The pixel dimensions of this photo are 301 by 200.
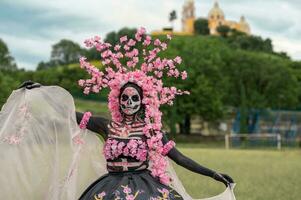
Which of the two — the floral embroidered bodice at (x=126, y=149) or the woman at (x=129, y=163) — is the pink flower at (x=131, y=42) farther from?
the floral embroidered bodice at (x=126, y=149)

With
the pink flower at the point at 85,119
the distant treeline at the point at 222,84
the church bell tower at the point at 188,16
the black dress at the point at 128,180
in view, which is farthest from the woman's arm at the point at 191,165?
the church bell tower at the point at 188,16

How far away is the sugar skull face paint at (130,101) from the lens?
4.83 meters

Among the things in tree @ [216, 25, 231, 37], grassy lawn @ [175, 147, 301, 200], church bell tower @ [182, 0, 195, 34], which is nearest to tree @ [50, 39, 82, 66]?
tree @ [216, 25, 231, 37]

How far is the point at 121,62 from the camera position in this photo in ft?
17.1

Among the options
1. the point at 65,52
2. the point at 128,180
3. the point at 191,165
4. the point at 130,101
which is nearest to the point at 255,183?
the point at 191,165

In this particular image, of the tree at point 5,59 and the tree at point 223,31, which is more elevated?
the tree at point 223,31

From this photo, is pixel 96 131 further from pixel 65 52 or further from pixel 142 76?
pixel 65 52

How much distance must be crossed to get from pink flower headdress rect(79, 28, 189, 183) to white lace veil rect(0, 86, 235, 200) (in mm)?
350

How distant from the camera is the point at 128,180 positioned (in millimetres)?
4637

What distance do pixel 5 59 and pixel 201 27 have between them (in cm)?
6516

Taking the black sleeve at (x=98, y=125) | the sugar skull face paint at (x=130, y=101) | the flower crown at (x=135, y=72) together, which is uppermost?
the flower crown at (x=135, y=72)

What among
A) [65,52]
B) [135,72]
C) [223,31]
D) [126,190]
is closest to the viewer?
[126,190]

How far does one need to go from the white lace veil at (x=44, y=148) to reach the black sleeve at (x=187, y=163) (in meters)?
0.33

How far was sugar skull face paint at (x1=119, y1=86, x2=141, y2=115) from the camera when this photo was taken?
483 centimetres
